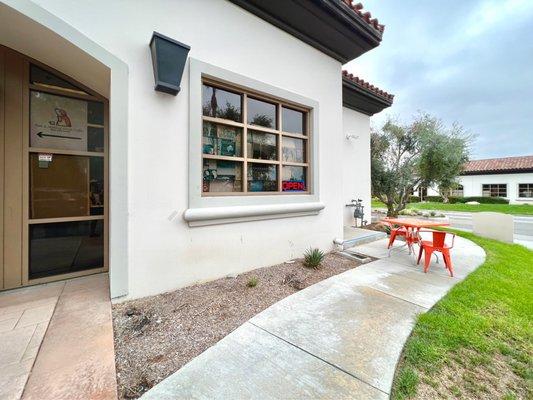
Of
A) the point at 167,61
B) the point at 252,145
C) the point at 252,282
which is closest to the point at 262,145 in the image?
the point at 252,145

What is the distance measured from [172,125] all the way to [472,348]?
450cm

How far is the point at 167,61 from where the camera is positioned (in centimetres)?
312

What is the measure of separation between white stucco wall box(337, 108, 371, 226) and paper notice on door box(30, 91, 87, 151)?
7041mm

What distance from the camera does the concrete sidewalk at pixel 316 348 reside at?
180 centimetres

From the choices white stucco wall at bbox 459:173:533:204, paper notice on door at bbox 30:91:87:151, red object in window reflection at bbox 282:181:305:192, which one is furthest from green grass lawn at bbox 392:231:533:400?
white stucco wall at bbox 459:173:533:204

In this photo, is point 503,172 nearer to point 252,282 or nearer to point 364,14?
point 364,14

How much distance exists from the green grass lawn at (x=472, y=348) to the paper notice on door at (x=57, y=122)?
16.7 ft

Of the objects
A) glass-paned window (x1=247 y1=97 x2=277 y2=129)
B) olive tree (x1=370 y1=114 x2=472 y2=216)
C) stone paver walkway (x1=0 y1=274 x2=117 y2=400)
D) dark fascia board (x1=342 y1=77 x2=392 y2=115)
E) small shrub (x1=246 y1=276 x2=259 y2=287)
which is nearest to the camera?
stone paver walkway (x1=0 y1=274 x2=117 y2=400)

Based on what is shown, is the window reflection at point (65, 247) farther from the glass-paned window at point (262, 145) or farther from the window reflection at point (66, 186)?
the glass-paned window at point (262, 145)

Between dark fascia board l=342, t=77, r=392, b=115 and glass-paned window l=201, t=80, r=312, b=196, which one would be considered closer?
glass-paned window l=201, t=80, r=312, b=196

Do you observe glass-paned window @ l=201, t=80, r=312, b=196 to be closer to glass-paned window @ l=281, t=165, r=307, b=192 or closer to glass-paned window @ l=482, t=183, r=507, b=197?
glass-paned window @ l=281, t=165, r=307, b=192

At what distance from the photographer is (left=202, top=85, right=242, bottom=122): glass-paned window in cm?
396

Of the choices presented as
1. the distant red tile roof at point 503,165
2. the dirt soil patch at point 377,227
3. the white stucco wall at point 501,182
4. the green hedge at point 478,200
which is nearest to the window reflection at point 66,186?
the dirt soil patch at point 377,227

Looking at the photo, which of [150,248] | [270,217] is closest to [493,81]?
[270,217]
